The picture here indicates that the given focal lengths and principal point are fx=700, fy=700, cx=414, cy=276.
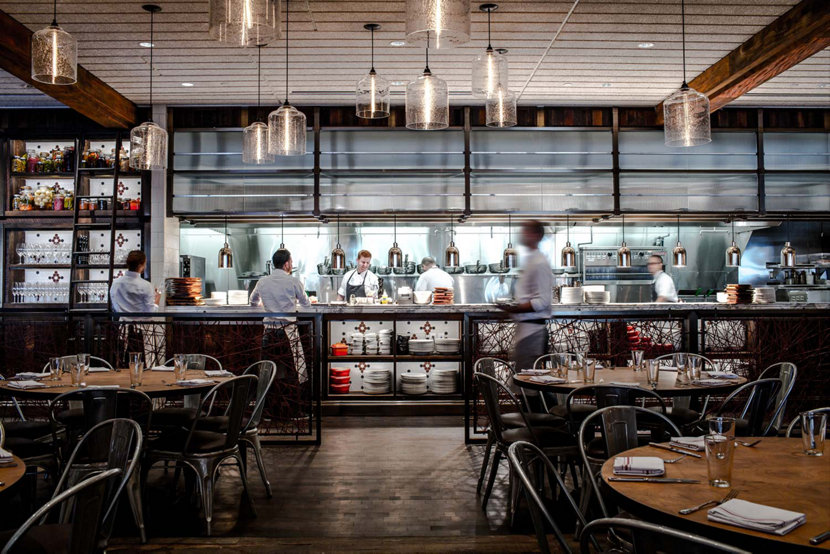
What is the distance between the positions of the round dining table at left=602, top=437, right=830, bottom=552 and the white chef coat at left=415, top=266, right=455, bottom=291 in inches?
271

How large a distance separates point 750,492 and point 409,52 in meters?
5.66

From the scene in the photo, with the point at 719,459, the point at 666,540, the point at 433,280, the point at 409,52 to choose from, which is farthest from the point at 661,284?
the point at 666,540

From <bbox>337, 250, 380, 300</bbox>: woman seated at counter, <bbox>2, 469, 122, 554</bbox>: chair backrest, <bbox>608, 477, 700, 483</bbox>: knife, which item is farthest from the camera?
<bbox>337, 250, 380, 300</bbox>: woman seated at counter

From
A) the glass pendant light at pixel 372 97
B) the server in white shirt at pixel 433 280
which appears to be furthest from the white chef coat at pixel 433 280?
the glass pendant light at pixel 372 97

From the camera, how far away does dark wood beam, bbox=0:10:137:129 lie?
19.4ft

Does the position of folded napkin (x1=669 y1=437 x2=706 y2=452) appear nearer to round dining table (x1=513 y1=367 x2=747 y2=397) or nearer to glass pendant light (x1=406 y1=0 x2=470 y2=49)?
round dining table (x1=513 y1=367 x2=747 y2=397)

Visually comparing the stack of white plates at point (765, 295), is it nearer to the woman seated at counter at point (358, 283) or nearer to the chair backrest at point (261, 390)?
the woman seated at counter at point (358, 283)

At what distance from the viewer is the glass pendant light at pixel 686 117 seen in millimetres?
5281

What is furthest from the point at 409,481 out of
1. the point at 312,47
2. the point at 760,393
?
the point at 312,47

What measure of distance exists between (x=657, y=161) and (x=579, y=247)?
74.8 inches

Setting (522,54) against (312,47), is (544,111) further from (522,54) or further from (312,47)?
(312,47)

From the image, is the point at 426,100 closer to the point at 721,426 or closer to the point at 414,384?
the point at 721,426

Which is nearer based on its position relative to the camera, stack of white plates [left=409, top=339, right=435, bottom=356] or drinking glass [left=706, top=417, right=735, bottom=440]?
drinking glass [left=706, top=417, right=735, bottom=440]

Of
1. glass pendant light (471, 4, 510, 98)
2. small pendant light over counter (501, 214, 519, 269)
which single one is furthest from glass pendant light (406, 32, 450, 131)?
small pendant light over counter (501, 214, 519, 269)
